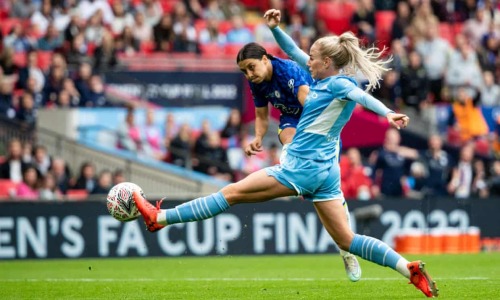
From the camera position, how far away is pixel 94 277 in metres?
13.4

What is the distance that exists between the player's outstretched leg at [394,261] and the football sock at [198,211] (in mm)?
1165

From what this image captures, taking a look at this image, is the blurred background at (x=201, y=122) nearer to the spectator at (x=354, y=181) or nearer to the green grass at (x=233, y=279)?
the spectator at (x=354, y=181)

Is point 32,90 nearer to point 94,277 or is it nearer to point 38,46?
point 38,46

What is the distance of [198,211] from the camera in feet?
32.0

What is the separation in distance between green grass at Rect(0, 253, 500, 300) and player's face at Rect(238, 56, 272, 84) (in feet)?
6.73

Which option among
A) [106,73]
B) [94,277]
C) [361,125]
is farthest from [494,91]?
[94,277]

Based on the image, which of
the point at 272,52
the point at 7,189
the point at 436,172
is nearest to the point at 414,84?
the point at 272,52

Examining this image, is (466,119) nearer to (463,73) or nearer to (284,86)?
(463,73)

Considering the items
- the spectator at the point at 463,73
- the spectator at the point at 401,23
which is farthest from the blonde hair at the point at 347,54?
the spectator at the point at 401,23

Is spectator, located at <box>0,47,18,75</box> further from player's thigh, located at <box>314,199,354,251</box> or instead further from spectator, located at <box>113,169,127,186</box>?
player's thigh, located at <box>314,199,354,251</box>

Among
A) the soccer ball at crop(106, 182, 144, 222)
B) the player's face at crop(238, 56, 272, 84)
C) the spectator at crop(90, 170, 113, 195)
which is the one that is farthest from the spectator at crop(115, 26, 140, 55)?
the soccer ball at crop(106, 182, 144, 222)

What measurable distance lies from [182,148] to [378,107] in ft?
39.7

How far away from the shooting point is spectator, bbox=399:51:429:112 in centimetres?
2359

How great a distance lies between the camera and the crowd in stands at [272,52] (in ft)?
67.7
